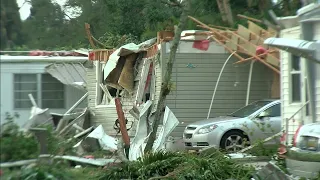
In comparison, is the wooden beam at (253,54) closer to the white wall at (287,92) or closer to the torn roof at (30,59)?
the white wall at (287,92)

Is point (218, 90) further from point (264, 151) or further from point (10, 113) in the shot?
point (10, 113)

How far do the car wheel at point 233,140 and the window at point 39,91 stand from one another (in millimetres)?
10280

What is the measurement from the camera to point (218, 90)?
840 inches

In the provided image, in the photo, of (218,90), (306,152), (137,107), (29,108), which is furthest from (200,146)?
(29,108)

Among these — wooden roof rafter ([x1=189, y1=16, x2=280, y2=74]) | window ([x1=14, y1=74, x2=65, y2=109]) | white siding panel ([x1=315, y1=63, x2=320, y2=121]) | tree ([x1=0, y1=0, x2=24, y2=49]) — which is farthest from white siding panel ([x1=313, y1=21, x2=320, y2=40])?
tree ([x1=0, y1=0, x2=24, y2=49])

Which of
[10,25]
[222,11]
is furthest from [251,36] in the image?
[10,25]

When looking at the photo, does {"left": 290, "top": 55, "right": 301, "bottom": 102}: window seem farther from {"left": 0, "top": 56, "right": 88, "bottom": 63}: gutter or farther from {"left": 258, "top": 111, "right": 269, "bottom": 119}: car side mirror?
{"left": 0, "top": 56, "right": 88, "bottom": 63}: gutter

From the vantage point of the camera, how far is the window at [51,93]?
7082 millimetres

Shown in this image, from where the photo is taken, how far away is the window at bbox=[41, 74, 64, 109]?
7.08m

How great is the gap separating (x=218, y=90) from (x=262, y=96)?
1533mm

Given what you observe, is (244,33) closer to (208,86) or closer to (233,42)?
(233,42)

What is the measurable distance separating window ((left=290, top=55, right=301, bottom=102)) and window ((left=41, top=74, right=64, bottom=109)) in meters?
10.2

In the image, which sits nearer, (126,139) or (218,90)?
(126,139)

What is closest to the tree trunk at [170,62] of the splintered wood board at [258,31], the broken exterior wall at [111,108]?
the broken exterior wall at [111,108]
